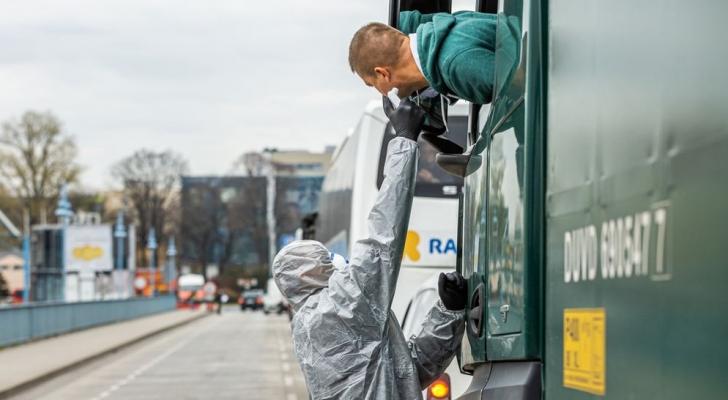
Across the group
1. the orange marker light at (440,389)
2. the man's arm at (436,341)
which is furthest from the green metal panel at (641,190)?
the orange marker light at (440,389)

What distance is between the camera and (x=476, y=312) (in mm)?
3740

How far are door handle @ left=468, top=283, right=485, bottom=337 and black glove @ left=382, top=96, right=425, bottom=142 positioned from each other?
0.52 metres

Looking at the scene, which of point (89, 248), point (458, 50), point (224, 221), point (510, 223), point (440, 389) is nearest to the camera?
point (510, 223)

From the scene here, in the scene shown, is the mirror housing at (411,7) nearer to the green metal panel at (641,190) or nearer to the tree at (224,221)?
the green metal panel at (641,190)

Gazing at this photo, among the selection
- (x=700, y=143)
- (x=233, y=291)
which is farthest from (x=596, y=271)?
(x=233, y=291)

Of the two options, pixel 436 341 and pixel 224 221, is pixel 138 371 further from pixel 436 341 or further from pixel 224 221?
pixel 224 221

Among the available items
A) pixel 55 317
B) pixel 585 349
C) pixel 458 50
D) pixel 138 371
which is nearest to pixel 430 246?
pixel 458 50

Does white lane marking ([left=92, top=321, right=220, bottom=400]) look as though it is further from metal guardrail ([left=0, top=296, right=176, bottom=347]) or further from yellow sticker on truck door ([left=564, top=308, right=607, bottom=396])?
yellow sticker on truck door ([left=564, top=308, right=607, bottom=396])

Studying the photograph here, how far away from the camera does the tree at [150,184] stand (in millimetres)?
95812

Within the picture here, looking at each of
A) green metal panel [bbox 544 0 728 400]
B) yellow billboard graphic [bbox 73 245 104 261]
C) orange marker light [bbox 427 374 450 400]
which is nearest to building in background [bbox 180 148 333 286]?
yellow billboard graphic [bbox 73 245 104 261]

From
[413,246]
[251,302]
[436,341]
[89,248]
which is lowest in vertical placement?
[251,302]

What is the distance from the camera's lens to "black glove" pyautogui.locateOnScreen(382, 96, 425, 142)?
3961 mm

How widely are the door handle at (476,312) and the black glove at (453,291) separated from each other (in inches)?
6.7

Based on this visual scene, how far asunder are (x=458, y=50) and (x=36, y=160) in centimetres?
6966
